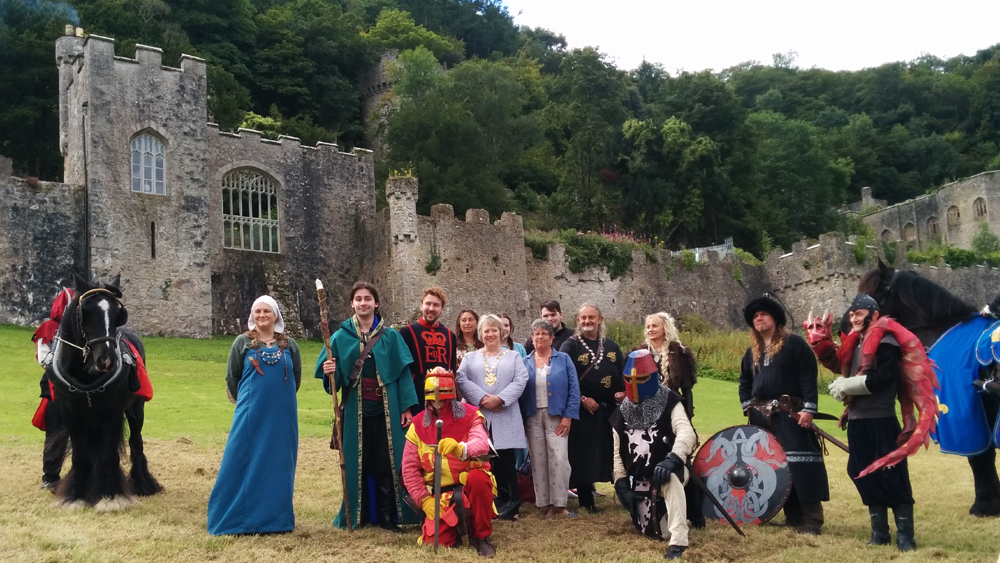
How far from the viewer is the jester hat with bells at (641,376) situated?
25.6ft

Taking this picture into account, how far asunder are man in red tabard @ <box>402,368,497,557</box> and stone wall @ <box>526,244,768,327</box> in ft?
73.7

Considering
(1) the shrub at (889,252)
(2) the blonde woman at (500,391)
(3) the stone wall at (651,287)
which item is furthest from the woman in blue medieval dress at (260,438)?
(1) the shrub at (889,252)

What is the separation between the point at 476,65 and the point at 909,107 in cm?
3476

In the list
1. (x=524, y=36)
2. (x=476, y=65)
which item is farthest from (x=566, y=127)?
(x=524, y=36)

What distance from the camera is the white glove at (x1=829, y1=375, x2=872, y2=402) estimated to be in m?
7.54

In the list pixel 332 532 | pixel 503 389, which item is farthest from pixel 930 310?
pixel 332 532

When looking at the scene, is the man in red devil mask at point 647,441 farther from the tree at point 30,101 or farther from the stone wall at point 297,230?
the tree at point 30,101

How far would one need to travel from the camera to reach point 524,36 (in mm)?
74812

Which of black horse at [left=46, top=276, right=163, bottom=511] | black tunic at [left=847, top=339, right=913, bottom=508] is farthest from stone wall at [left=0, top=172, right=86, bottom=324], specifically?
black tunic at [left=847, top=339, right=913, bottom=508]

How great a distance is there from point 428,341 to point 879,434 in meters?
3.77

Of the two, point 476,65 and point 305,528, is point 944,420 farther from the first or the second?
point 476,65

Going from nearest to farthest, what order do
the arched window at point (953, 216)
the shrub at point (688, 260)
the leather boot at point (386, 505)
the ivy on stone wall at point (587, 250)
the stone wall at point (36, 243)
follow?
the leather boot at point (386, 505) → the stone wall at point (36, 243) → the ivy on stone wall at point (587, 250) → the shrub at point (688, 260) → the arched window at point (953, 216)

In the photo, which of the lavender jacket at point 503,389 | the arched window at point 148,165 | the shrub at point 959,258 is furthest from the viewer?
the shrub at point 959,258

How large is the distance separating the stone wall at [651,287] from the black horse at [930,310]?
847 inches
